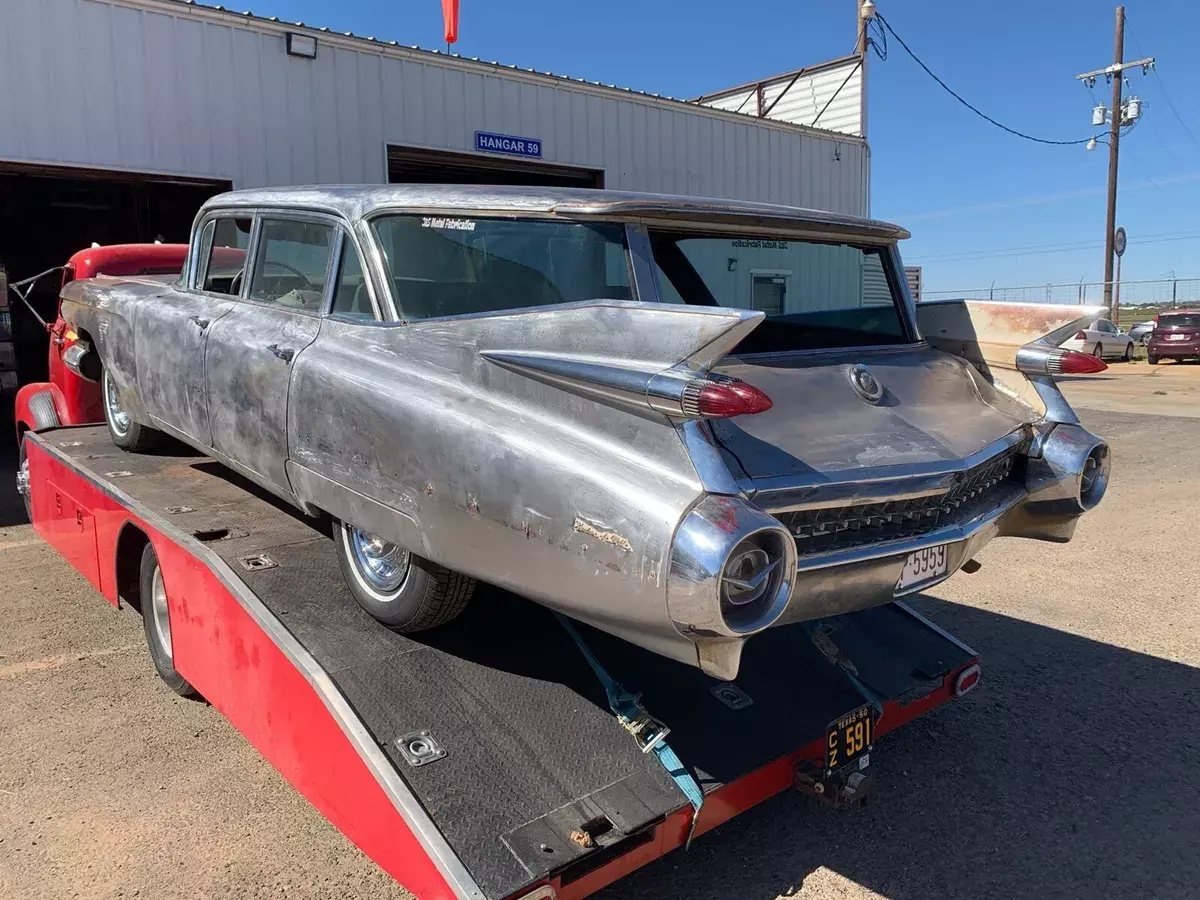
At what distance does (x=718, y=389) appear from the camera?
2.18 meters

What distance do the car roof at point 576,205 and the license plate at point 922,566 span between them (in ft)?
4.02

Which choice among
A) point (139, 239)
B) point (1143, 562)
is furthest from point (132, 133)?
point (1143, 562)

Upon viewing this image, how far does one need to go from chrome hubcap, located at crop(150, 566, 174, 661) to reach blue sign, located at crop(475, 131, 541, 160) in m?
9.18

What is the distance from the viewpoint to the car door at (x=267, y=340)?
3.40m

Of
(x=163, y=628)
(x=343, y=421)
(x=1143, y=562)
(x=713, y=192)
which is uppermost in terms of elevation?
(x=713, y=192)

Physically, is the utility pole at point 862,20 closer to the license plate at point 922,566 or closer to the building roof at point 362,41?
the building roof at point 362,41

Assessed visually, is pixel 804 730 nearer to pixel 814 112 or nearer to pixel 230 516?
pixel 230 516

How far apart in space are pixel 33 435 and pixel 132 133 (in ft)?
17.1

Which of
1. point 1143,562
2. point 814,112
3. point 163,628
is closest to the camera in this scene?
point 163,628

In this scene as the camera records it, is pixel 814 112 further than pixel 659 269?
Yes

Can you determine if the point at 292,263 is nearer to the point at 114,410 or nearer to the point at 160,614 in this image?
the point at 160,614

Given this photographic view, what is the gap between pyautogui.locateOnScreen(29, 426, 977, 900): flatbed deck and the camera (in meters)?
2.34

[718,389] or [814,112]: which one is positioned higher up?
[814,112]

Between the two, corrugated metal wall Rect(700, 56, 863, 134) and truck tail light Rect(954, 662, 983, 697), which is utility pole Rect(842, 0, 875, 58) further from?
truck tail light Rect(954, 662, 983, 697)
